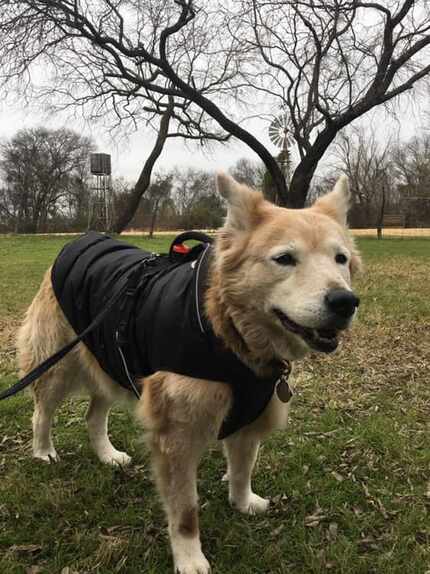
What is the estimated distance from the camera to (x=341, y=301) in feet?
6.44

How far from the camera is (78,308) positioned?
295 cm

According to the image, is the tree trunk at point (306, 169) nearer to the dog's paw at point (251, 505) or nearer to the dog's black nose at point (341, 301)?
the dog's paw at point (251, 505)

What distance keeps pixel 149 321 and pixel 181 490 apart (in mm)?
837

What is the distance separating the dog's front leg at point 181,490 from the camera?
233 centimetres

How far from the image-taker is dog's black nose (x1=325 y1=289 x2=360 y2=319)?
196 centimetres

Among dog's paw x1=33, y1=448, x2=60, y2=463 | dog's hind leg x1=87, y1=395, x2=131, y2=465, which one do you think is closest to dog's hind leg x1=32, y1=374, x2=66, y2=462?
dog's paw x1=33, y1=448, x2=60, y2=463

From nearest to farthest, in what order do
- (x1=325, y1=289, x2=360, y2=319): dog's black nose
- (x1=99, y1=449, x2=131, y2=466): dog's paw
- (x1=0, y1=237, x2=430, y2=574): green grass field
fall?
(x1=325, y1=289, x2=360, y2=319): dog's black nose → (x1=0, y1=237, x2=430, y2=574): green grass field → (x1=99, y1=449, x2=131, y2=466): dog's paw

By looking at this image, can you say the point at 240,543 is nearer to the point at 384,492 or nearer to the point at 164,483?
the point at 164,483

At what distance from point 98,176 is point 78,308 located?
33.1 metres

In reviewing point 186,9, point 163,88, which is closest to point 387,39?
point 186,9

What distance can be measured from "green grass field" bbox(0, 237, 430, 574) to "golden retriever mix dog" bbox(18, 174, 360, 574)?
335 mm

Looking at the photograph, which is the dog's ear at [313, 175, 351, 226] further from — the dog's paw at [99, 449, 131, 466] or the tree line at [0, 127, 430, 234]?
the tree line at [0, 127, 430, 234]

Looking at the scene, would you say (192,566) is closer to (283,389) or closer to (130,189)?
(283,389)

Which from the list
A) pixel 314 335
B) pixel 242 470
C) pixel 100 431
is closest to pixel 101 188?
pixel 100 431
